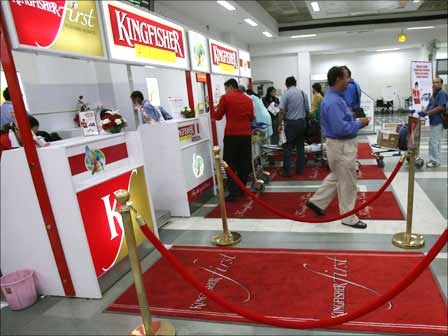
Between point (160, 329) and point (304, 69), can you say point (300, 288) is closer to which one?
point (160, 329)

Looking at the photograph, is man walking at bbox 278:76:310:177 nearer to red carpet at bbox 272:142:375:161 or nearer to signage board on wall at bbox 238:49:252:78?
red carpet at bbox 272:142:375:161

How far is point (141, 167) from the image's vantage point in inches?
138

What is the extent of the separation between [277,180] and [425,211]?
8.30 feet

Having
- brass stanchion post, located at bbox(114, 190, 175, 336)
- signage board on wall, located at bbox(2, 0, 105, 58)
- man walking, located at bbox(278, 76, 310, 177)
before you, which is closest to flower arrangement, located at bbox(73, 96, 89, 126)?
man walking, located at bbox(278, 76, 310, 177)

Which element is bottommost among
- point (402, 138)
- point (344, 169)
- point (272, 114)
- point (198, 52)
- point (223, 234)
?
point (223, 234)

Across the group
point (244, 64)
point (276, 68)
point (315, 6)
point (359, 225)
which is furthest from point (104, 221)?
point (276, 68)

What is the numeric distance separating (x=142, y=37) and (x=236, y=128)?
6.00ft

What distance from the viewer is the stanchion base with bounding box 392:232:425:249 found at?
3.16 m

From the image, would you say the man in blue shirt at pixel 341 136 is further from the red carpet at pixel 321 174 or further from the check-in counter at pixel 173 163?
the red carpet at pixel 321 174

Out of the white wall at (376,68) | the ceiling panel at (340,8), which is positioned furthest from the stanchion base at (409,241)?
the white wall at (376,68)

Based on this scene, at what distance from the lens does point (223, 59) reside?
6219 millimetres

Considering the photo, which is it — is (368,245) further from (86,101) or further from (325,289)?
(86,101)

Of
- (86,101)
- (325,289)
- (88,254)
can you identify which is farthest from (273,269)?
(86,101)

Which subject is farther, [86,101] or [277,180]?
[86,101]
